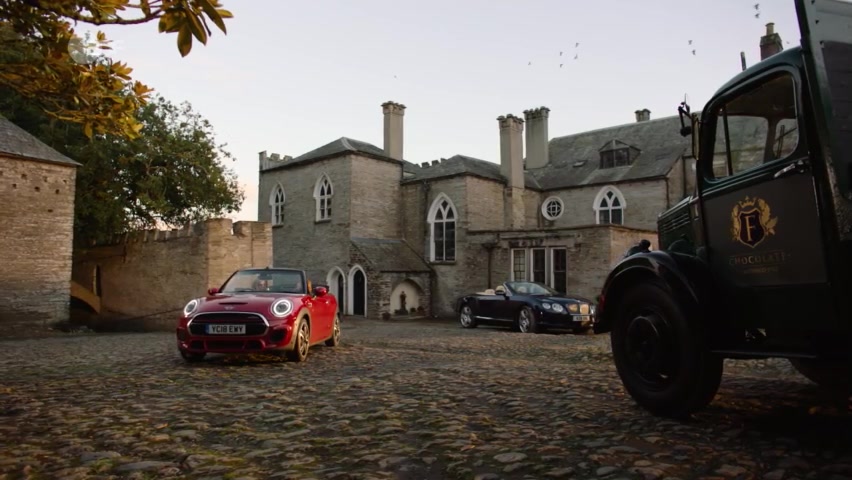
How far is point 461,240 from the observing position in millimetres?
28797

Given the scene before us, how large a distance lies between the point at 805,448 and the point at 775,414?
1.09 m

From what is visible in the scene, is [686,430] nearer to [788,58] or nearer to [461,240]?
[788,58]

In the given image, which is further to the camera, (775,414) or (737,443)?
(775,414)

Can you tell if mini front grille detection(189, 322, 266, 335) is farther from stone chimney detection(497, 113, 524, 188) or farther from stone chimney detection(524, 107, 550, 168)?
stone chimney detection(524, 107, 550, 168)

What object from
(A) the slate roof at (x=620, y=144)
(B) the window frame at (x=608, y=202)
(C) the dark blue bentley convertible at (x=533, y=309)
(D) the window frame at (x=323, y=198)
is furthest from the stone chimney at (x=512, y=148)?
(C) the dark blue bentley convertible at (x=533, y=309)

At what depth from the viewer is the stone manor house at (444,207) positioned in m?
27.6

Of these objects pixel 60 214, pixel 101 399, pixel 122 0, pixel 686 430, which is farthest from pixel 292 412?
pixel 60 214

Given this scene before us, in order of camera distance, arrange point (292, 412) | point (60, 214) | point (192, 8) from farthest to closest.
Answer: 1. point (60, 214)
2. point (292, 412)
3. point (192, 8)

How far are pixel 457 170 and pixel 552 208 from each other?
20.7ft

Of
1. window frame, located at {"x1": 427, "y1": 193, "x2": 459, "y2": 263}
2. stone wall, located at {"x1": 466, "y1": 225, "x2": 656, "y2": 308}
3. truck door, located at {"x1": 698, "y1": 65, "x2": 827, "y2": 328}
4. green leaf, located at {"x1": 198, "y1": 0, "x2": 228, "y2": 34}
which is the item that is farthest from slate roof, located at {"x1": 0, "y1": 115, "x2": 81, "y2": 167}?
truck door, located at {"x1": 698, "y1": 65, "x2": 827, "y2": 328}

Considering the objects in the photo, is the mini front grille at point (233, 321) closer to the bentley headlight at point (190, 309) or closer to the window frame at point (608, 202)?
the bentley headlight at point (190, 309)

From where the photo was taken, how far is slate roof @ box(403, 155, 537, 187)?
97.5ft

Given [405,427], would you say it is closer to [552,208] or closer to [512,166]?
[512,166]

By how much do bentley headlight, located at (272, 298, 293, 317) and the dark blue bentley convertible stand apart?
9398mm
